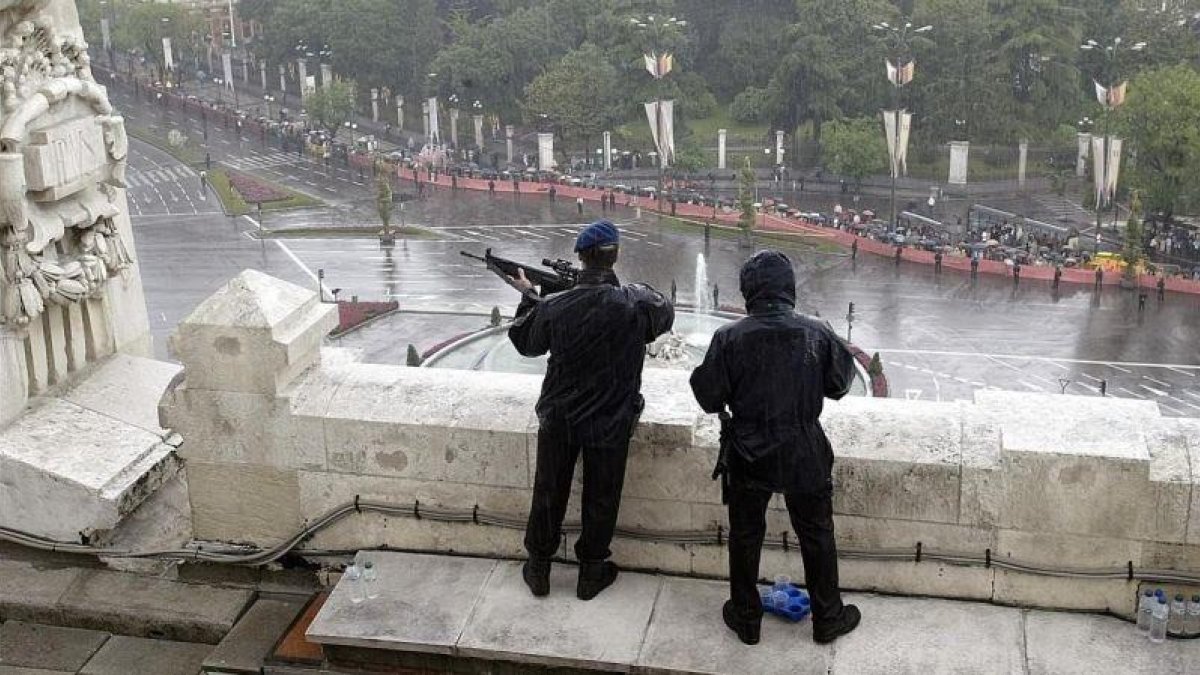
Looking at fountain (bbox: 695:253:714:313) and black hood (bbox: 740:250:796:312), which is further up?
black hood (bbox: 740:250:796:312)

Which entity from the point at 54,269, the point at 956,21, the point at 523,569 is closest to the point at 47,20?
the point at 54,269

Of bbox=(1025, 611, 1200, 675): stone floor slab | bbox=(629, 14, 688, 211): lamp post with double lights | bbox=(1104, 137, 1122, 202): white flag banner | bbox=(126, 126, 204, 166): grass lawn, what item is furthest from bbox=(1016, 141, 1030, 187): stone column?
bbox=(1025, 611, 1200, 675): stone floor slab

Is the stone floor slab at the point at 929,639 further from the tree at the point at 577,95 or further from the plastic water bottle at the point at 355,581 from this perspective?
the tree at the point at 577,95

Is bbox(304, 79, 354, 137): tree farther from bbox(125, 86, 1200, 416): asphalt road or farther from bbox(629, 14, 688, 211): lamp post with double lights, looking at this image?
bbox(629, 14, 688, 211): lamp post with double lights

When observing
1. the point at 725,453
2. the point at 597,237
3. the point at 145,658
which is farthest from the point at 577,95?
the point at 725,453

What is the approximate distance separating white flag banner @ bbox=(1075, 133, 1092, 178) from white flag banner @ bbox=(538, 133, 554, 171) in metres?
25.0

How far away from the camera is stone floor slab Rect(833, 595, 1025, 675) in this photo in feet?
21.0

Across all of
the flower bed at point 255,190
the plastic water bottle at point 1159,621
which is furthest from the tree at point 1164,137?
the plastic water bottle at point 1159,621

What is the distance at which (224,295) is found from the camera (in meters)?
7.74

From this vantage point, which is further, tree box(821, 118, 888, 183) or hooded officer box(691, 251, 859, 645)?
tree box(821, 118, 888, 183)

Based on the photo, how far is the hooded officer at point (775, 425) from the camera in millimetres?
6469

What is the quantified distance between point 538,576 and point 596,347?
1.17 meters

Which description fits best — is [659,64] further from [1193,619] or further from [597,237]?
[1193,619]

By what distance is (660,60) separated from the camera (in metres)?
63.9
